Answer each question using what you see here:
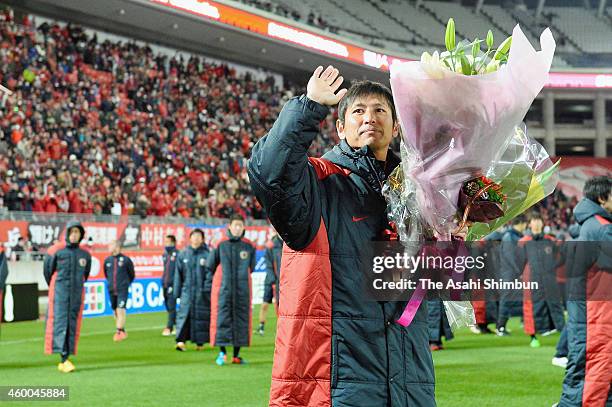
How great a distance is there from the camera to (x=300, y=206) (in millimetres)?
2936

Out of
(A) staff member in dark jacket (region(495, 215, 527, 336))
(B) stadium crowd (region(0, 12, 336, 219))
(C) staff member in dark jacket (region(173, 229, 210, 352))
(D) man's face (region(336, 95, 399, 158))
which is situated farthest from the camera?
(B) stadium crowd (region(0, 12, 336, 219))

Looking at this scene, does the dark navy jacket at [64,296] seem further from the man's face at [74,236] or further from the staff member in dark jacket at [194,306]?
the staff member in dark jacket at [194,306]

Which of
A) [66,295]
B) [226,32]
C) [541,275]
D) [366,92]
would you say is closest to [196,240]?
[66,295]

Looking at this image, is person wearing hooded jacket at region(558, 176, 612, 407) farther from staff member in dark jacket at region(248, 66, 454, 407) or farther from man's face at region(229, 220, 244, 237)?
man's face at region(229, 220, 244, 237)

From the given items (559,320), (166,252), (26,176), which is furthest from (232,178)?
(559,320)

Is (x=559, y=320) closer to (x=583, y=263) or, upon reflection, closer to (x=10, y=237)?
(x=583, y=263)

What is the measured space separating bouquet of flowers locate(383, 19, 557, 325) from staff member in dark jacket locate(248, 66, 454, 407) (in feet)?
0.38

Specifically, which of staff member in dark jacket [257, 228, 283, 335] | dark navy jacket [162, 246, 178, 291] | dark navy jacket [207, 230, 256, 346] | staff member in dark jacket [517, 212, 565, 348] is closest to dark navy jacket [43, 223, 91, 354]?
dark navy jacket [207, 230, 256, 346]

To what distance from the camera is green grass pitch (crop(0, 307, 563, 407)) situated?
8.62m

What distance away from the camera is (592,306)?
253 inches

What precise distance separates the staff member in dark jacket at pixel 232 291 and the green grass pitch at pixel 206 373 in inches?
14.4

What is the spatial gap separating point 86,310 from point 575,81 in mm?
31020

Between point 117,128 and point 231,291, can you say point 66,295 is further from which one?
point 117,128

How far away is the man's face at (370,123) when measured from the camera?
322cm
